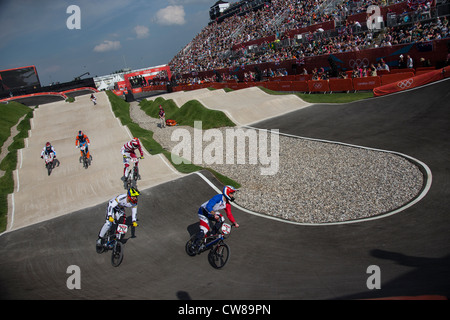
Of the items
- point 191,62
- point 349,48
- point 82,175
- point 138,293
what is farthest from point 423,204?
point 191,62

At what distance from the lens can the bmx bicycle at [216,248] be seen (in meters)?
8.91

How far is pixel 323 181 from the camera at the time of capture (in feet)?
45.6

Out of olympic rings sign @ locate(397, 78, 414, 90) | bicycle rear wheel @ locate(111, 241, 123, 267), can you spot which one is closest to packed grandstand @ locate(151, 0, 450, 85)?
olympic rings sign @ locate(397, 78, 414, 90)

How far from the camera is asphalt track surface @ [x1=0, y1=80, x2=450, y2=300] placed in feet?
24.9

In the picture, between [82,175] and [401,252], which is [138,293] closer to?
[401,252]

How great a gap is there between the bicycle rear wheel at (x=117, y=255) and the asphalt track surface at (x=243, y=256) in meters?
0.18

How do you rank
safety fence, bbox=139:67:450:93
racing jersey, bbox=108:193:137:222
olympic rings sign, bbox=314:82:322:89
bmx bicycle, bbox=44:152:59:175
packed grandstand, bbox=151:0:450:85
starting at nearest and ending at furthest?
1. racing jersey, bbox=108:193:137:222
2. bmx bicycle, bbox=44:152:59:175
3. safety fence, bbox=139:67:450:93
4. packed grandstand, bbox=151:0:450:85
5. olympic rings sign, bbox=314:82:322:89

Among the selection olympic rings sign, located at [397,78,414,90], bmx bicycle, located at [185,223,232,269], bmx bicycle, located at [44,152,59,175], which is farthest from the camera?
olympic rings sign, located at [397,78,414,90]

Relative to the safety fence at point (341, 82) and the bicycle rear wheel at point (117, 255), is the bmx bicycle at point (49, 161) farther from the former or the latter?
the safety fence at point (341, 82)

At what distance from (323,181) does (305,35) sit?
34606 millimetres

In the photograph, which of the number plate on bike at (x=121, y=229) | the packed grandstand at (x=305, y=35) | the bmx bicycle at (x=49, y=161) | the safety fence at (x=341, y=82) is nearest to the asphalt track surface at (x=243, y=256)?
the number plate on bike at (x=121, y=229)

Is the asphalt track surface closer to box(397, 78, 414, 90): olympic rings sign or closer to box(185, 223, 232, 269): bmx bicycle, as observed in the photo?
box(185, 223, 232, 269): bmx bicycle

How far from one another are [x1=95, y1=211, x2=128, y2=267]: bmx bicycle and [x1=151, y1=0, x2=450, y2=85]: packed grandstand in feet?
91.8
